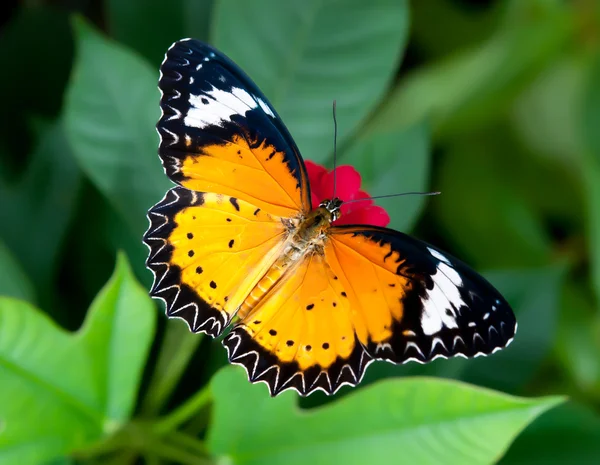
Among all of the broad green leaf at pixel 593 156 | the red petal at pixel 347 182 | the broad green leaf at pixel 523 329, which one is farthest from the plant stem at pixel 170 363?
the broad green leaf at pixel 593 156

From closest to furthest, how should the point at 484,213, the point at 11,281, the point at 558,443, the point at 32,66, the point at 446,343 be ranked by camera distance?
the point at 446,343 → the point at 11,281 → the point at 558,443 → the point at 32,66 → the point at 484,213

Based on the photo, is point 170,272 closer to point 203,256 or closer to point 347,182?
point 203,256

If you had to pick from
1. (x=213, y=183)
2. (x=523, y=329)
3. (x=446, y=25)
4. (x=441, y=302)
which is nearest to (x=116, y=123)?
(x=213, y=183)

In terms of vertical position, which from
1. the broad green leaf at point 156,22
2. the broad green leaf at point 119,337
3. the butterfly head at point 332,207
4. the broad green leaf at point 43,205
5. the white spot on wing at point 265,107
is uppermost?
the white spot on wing at point 265,107

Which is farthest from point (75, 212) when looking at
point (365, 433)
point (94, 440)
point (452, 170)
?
point (452, 170)

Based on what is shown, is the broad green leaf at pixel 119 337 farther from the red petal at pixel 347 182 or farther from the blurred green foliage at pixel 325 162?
the red petal at pixel 347 182

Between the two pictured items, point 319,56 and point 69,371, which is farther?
point 319,56

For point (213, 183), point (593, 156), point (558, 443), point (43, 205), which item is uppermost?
point (593, 156)

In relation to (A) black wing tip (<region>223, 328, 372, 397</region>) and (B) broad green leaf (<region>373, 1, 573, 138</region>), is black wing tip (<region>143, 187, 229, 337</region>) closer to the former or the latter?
(A) black wing tip (<region>223, 328, 372, 397</region>)
